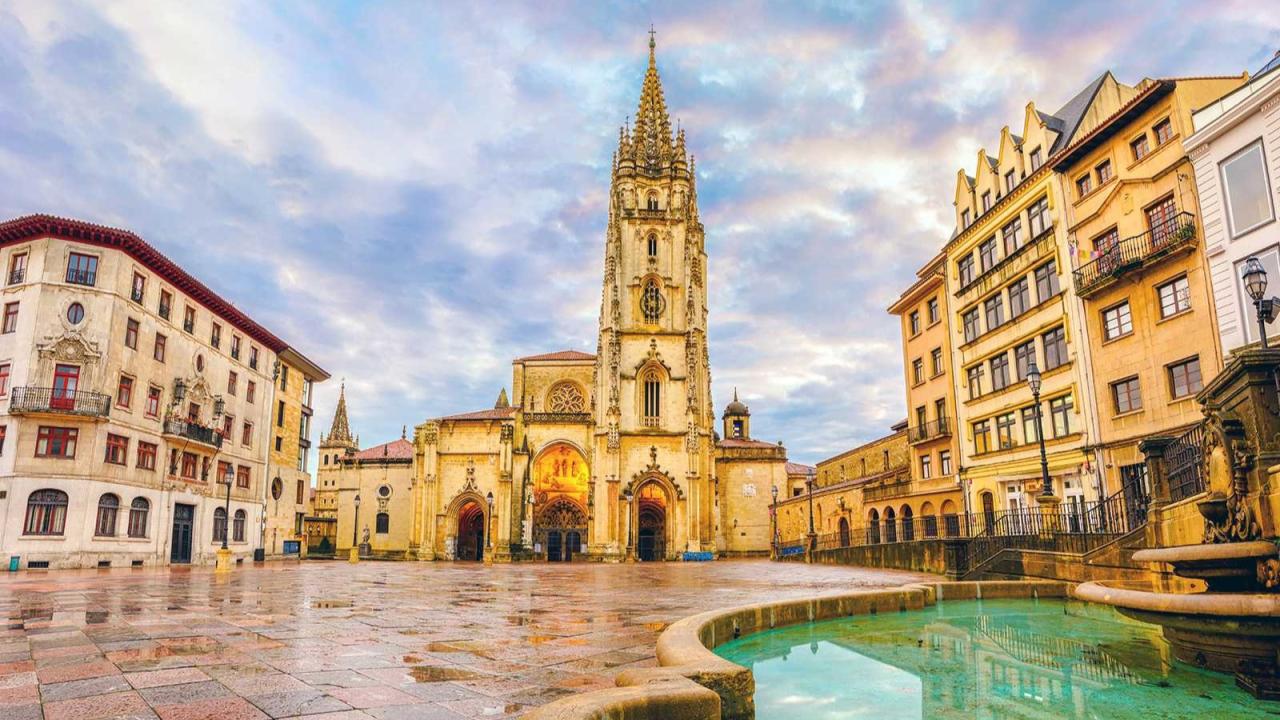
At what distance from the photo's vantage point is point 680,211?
5625 centimetres

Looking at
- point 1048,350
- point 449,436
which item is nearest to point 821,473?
point 449,436

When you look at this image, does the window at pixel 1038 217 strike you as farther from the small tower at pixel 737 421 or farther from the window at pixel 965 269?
the small tower at pixel 737 421

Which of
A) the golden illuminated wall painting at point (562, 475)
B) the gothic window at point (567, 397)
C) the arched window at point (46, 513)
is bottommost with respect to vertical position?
the arched window at point (46, 513)

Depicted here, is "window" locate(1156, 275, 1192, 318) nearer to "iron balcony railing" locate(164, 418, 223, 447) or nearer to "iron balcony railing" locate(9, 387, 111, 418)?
"iron balcony railing" locate(9, 387, 111, 418)

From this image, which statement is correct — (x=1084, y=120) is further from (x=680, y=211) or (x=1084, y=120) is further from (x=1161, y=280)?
(x=680, y=211)

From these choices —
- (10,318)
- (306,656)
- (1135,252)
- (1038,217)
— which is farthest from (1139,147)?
(10,318)

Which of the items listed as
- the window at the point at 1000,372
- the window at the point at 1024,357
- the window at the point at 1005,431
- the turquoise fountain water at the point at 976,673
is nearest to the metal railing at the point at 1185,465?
the turquoise fountain water at the point at 976,673

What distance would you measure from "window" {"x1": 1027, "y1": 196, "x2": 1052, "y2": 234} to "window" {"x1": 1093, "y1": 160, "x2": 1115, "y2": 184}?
255cm

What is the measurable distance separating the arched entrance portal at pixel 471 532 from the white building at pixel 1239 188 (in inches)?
1750

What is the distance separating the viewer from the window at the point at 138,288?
31875mm

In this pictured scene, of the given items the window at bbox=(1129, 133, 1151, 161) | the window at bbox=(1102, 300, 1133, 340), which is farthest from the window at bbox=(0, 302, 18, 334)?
the window at bbox=(1129, 133, 1151, 161)

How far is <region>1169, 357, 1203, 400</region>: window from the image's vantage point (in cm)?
2120

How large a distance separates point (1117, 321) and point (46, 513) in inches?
1584

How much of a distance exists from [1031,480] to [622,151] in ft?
136
